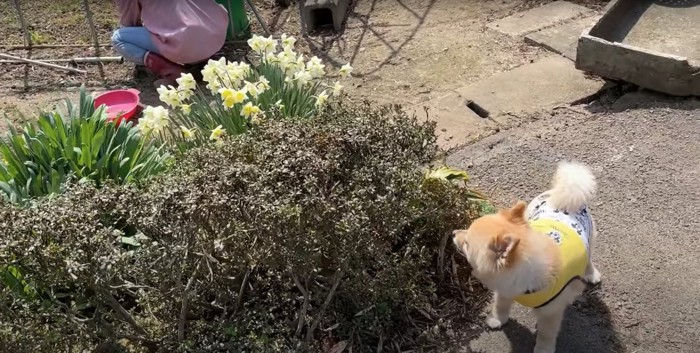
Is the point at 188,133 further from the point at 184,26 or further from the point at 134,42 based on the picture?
the point at 134,42

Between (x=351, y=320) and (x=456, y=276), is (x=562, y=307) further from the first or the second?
(x=351, y=320)

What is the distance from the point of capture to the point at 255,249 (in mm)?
2682

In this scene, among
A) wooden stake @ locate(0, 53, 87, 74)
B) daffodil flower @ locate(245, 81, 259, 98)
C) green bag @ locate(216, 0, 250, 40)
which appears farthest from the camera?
green bag @ locate(216, 0, 250, 40)

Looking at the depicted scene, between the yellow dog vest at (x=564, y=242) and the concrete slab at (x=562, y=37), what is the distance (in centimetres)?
282

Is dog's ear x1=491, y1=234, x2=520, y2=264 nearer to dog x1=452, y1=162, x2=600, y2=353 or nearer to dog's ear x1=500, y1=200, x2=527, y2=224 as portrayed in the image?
dog x1=452, y1=162, x2=600, y2=353

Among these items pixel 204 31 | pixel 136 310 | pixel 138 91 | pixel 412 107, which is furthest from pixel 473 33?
pixel 136 310

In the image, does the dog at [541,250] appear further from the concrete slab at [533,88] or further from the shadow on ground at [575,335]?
the concrete slab at [533,88]

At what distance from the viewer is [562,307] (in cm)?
288

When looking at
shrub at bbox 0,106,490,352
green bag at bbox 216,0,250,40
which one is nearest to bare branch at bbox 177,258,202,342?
shrub at bbox 0,106,490,352

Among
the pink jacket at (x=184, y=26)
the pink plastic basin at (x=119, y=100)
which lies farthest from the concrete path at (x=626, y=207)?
the pink plastic basin at (x=119, y=100)

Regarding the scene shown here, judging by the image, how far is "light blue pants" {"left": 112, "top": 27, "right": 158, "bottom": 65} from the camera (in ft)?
18.5

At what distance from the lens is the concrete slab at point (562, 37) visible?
5629 mm

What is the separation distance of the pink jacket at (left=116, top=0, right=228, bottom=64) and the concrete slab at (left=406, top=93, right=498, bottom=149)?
1803 millimetres

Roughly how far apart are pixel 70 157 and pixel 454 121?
8.67ft
